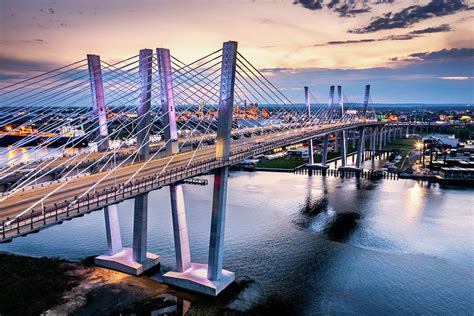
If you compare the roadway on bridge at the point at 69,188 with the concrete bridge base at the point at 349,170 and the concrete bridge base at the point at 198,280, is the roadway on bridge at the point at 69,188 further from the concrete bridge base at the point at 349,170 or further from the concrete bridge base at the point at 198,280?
the concrete bridge base at the point at 349,170

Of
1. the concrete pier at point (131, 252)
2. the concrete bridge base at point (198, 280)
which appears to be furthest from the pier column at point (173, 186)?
the concrete pier at point (131, 252)

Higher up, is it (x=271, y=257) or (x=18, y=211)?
(x=18, y=211)

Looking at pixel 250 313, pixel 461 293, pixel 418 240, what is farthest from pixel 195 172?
pixel 418 240

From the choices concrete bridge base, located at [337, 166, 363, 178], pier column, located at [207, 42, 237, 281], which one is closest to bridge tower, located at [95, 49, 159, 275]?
pier column, located at [207, 42, 237, 281]

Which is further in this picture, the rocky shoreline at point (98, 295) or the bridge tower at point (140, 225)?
the bridge tower at point (140, 225)

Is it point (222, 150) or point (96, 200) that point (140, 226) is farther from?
point (96, 200)

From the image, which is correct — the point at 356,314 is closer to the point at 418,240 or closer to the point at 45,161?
the point at 418,240

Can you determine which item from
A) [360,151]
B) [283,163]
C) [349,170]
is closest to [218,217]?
[349,170]
